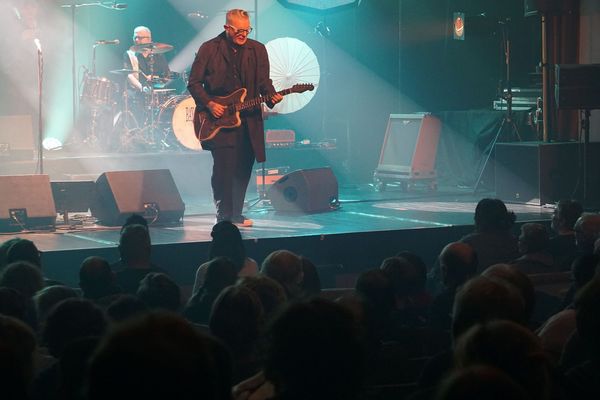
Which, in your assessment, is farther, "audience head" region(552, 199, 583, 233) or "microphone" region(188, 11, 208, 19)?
"microphone" region(188, 11, 208, 19)

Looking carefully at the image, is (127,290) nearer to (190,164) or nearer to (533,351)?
(533,351)

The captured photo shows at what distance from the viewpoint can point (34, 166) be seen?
40.6 ft

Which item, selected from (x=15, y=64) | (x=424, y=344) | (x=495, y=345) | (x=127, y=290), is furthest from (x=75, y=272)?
(x=15, y=64)

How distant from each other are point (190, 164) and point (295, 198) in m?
3.17

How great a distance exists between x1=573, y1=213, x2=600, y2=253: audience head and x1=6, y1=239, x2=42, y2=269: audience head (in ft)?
11.9

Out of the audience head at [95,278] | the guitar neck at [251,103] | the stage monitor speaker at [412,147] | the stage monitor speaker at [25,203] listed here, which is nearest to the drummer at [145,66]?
the stage monitor speaker at [412,147]

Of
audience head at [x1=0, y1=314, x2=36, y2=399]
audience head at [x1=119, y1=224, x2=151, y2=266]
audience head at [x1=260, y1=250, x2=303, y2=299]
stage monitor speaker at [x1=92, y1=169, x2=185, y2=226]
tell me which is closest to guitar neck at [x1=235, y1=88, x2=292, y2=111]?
stage monitor speaker at [x1=92, y1=169, x2=185, y2=226]

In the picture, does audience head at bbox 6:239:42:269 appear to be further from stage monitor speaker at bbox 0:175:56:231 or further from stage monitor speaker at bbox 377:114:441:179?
stage monitor speaker at bbox 377:114:441:179

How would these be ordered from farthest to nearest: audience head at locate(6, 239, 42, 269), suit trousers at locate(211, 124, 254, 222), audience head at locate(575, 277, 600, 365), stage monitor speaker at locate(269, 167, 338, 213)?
stage monitor speaker at locate(269, 167, 338, 213) < suit trousers at locate(211, 124, 254, 222) < audience head at locate(6, 239, 42, 269) < audience head at locate(575, 277, 600, 365)

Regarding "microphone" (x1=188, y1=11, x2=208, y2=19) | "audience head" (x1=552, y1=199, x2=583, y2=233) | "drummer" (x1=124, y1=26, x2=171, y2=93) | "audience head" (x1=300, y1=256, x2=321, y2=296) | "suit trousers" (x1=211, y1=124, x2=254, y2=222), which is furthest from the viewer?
"microphone" (x1=188, y1=11, x2=208, y2=19)

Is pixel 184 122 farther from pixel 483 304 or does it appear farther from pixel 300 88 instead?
pixel 483 304

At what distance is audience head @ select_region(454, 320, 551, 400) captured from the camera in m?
2.36

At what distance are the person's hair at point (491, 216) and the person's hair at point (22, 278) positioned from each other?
3184mm

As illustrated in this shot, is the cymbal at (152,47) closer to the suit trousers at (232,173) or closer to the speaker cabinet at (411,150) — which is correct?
the speaker cabinet at (411,150)
